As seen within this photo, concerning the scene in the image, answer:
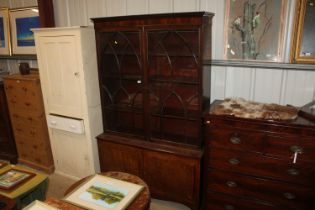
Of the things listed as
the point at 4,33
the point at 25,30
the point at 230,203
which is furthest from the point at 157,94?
the point at 4,33

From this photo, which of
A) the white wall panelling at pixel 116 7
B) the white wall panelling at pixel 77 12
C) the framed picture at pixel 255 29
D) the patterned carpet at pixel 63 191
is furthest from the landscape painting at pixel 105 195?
the white wall panelling at pixel 77 12

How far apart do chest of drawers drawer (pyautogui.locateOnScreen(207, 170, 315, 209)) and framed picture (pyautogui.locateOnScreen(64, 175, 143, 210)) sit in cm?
72

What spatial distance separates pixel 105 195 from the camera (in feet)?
5.06

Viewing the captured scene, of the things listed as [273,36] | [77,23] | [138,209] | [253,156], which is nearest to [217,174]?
[253,156]

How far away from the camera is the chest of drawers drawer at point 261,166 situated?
5.59 ft

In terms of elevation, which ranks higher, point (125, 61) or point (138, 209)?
point (125, 61)

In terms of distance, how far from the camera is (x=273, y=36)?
78.0 inches

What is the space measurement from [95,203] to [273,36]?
183cm

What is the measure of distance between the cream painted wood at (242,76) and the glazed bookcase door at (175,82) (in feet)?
0.77

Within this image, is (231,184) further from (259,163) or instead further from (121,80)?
(121,80)

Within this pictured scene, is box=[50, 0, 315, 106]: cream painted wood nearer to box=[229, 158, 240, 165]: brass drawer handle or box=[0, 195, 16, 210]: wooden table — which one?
box=[229, 158, 240, 165]: brass drawer handle

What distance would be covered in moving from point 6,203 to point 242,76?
2.07 meters

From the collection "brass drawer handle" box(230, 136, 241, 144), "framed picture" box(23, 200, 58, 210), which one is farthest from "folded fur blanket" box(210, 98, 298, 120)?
"framed picture" box(23, 200, 58, 210)

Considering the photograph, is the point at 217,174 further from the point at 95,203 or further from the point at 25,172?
the point at 25,172
